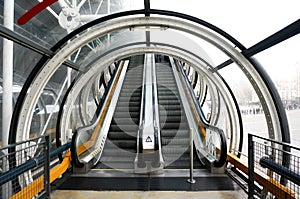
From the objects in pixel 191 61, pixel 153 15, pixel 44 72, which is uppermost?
pixel 153 15

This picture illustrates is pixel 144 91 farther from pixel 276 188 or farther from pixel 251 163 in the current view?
pixel 276 188

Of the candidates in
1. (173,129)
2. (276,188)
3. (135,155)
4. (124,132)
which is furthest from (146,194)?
(173,129)

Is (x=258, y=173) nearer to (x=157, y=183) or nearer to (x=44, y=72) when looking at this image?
(x=157, y=183)

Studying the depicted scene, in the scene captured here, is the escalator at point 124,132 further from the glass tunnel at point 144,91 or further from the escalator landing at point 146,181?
the escalator landing at point 146,181

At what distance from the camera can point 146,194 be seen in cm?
356

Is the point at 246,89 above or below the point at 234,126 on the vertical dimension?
above

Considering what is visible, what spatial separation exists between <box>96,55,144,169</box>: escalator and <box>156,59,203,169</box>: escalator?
74cm

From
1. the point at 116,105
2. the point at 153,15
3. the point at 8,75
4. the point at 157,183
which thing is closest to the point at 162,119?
the point at 116,105

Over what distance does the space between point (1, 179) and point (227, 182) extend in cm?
333

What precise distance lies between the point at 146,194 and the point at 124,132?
9.14 feet

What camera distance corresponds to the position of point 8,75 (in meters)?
3.16

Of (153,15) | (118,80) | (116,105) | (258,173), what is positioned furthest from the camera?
(118,80)

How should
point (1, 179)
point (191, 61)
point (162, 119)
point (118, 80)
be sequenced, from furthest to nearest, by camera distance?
point (118, 80)
point (162, 119)
point (191, 61)
point (1, 179)

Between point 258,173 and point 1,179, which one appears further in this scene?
point 258,173
